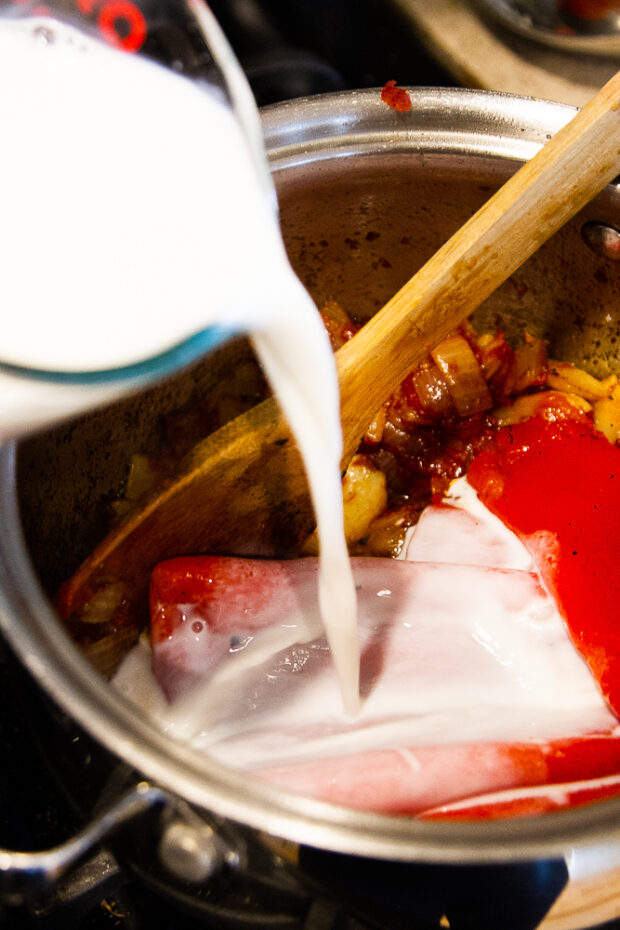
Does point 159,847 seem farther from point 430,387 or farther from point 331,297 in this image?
point 331,297

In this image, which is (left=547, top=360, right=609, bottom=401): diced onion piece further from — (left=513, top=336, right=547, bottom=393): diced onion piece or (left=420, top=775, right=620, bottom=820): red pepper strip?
(left=420, top=775, right=620, bottom=820): red pepper strip

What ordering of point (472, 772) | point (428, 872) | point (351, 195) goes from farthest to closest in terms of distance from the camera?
1. point (351, 195)
2. point (472, 772)
3. point (428, 872)

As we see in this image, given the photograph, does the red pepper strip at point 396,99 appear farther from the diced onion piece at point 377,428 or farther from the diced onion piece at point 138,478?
the diced onion piece at point 138,478

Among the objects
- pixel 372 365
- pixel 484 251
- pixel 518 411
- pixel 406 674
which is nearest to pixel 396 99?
pixel 484 251

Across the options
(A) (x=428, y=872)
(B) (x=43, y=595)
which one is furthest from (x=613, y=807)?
(B) (x=43, y=595)

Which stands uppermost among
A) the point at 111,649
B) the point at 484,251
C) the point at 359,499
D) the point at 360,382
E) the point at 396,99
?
the point at 396,99

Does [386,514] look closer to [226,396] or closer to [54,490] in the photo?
[226,396]
